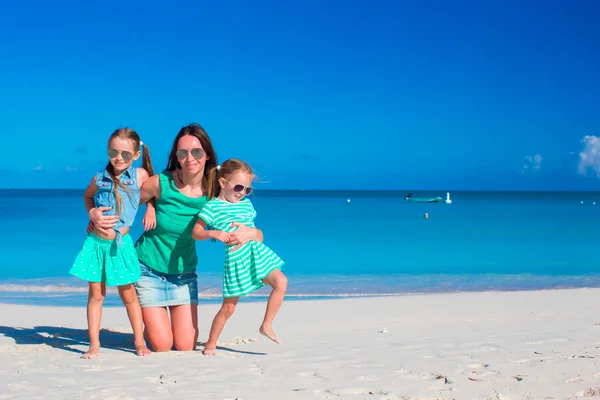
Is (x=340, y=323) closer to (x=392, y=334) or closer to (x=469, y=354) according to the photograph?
(x=392, y=334)

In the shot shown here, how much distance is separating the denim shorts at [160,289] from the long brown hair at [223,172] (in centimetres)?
81

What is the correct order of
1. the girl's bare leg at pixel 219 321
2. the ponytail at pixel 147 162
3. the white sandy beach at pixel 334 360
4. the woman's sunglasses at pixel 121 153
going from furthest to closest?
the ponytail at pixel 147 162 < the girl's bare leg at pixel 219 321 < the woman's sunglasses at pixel 121 153 < the white sandy beach at pixel 334 360

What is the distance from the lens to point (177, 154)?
4.94m

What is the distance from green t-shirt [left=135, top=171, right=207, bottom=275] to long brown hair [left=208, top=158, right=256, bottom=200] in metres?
0.13

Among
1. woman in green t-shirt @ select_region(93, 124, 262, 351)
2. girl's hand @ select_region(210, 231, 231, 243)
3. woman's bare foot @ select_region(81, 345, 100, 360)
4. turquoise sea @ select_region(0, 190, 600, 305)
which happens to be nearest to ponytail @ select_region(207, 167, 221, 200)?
woman in green t-shirt @ select_region(93, 124, 262, 351)

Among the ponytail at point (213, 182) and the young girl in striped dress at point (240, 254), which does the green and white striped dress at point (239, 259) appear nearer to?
the young girl in striped dress at point (240, 254)

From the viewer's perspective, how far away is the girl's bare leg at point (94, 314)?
15.6ft

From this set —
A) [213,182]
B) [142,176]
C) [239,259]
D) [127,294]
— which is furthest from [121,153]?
[239,259]

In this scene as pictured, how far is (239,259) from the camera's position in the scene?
475cm

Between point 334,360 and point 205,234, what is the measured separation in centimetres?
132

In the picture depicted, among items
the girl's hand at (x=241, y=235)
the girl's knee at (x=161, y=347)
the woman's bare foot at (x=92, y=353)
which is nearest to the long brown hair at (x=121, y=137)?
the girl's hand at (x=241, y=235)

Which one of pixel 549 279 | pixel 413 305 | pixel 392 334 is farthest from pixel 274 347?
pixel 549 279

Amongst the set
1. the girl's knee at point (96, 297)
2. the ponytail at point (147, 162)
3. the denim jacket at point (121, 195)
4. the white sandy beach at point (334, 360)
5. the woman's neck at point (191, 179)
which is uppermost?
the ponytail at point (147, 162)

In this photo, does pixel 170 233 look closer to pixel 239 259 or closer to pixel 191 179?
pixel 191 179
